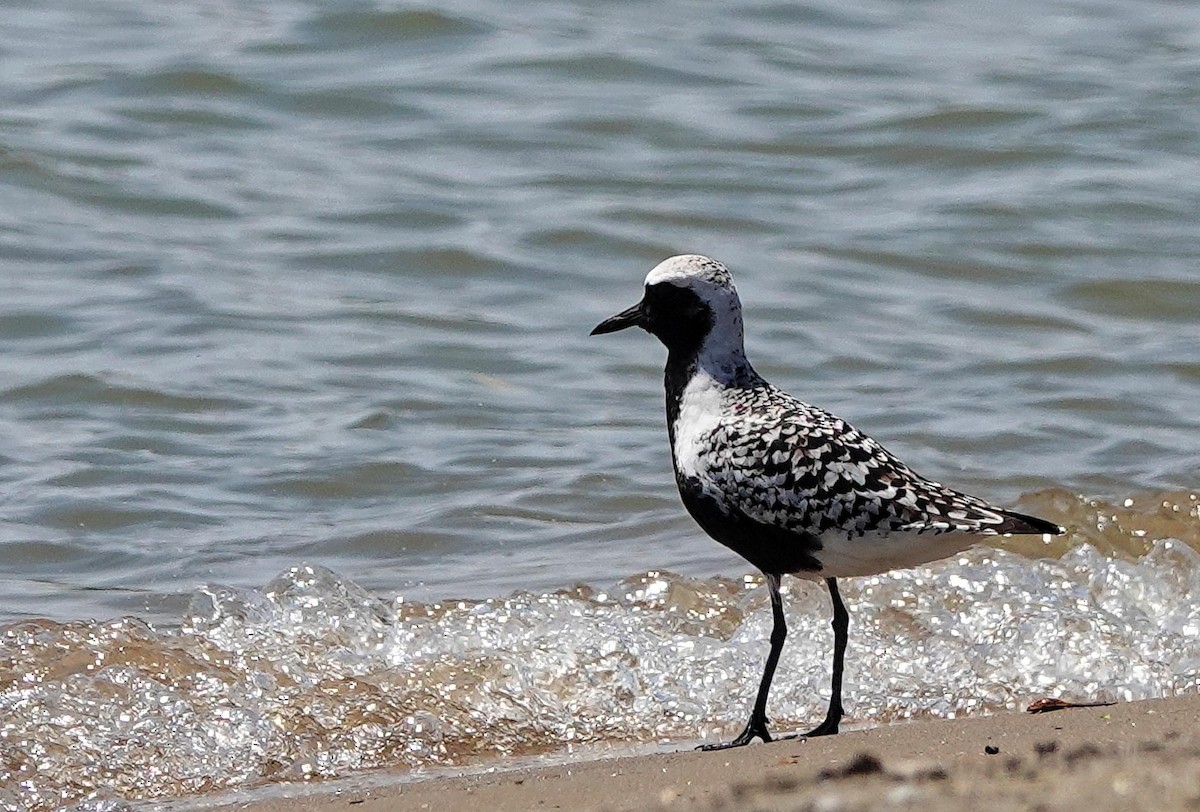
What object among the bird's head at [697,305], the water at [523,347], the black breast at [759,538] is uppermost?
the bird's head at [697,305]

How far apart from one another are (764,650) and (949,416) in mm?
3066

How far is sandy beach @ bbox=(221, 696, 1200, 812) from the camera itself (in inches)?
152

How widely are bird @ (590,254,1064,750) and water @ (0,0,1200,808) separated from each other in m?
0.99

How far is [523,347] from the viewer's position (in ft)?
35.1

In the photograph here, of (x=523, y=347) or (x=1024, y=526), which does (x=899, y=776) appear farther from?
(x=523, y=347)

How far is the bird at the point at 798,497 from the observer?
18.8 ft

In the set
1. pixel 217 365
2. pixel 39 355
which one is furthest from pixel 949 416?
pixel 39 355

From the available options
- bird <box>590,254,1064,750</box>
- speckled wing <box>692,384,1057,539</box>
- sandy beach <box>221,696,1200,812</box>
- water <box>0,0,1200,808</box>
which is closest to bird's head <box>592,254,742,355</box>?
bird <box>590,254,1064,750</box>

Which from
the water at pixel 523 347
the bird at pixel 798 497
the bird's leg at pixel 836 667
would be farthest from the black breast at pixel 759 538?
the water at pixel 523 347

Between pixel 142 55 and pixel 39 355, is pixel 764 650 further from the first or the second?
pixel 142 55

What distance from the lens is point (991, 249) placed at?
40.9 feet

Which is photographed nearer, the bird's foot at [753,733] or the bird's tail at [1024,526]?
the bird's tail at [1024,526]

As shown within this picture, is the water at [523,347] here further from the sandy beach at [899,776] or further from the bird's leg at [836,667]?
the sandy beach at [899,776]

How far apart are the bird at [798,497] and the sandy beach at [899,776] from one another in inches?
20.8
